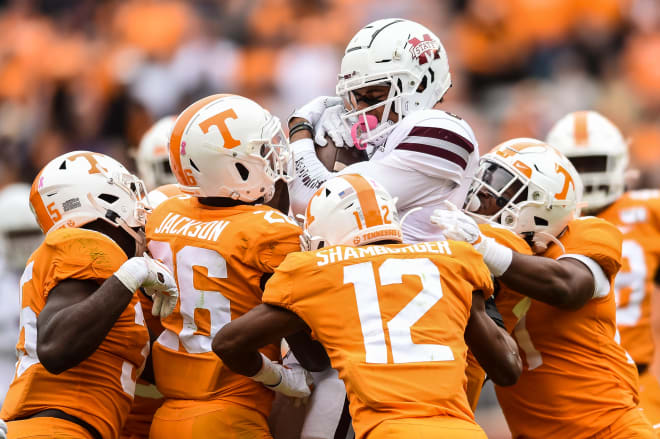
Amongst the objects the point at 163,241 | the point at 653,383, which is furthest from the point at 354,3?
the point at 163,241

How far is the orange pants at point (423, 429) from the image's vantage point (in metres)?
3.12

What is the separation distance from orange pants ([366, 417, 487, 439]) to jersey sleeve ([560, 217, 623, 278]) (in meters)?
1.33

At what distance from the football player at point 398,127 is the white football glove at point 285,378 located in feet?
2.32

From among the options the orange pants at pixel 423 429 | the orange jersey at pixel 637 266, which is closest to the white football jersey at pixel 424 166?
the orange pants at pixel 423 429

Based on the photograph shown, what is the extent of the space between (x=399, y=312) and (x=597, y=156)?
3.23 meters

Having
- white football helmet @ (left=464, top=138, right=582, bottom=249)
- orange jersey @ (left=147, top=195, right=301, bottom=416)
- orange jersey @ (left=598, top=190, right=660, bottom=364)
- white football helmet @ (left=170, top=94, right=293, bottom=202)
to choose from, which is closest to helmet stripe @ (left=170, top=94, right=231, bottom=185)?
white football helmet @ (left=170, top=94, right=293, bottom=202)

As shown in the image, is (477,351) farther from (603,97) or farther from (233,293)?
(603,97)

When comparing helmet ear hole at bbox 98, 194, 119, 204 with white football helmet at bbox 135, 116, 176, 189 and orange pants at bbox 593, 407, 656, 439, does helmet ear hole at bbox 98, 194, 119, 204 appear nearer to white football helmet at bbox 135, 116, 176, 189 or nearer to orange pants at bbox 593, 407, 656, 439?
orange pants at bbox 593, 407, 656, 439

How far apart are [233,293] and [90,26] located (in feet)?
28.2

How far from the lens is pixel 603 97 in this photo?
1048 centimetres

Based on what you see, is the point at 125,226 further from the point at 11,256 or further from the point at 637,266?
the point at 11,256

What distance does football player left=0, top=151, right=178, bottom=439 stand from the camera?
353cm

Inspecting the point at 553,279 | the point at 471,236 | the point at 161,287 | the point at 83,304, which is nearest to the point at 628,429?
the point at 553,279

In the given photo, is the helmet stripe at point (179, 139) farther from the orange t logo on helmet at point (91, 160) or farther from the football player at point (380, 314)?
the football player at point (380, 314)
